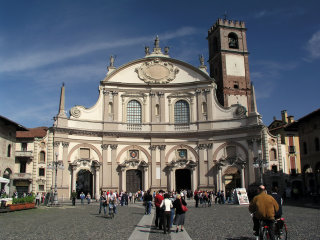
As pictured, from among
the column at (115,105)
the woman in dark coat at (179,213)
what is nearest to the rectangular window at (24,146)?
the column at (115,105)

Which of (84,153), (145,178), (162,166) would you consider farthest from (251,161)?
(84,153)

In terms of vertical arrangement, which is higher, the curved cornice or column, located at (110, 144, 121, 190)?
the curved cornice

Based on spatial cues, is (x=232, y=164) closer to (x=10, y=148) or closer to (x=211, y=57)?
(x=211, y=57)

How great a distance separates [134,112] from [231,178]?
13766mm

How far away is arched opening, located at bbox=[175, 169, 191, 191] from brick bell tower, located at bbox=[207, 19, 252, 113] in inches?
387

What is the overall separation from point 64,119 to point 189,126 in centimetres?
1443

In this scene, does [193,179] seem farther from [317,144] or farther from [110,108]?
[317,144]

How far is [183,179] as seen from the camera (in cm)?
4019

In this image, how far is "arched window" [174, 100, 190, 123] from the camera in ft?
137

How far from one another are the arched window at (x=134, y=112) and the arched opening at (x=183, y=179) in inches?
307

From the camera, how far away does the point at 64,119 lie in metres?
37.9

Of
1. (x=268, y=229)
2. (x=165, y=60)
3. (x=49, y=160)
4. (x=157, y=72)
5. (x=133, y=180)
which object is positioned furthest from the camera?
(x=165, y=60)

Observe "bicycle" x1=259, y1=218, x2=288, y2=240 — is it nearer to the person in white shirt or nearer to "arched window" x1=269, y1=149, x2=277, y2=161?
the person in white shirt

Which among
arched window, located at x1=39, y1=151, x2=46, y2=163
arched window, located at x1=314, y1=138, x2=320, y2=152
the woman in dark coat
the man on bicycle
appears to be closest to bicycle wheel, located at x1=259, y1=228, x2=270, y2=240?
the man on bicycle
